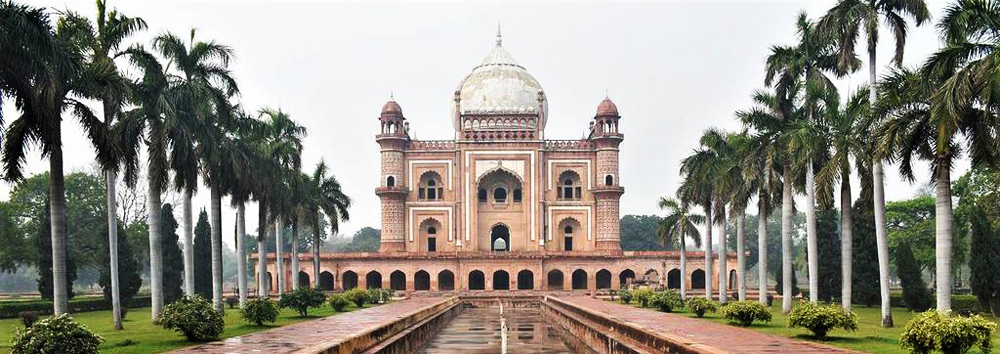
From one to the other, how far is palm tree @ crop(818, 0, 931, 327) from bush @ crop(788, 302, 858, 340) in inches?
190

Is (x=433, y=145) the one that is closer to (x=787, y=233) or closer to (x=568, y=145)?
(x=568, y=145)

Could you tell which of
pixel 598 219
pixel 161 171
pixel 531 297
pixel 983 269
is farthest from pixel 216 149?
pixel 598 219

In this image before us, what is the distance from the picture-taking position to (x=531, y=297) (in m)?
45.0

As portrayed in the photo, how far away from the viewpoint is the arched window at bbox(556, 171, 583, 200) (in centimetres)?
5619

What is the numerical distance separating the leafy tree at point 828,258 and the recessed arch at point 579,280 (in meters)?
17.3

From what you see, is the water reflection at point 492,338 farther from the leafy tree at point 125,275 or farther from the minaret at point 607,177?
the minaret at point 607,177

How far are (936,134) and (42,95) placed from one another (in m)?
14.5

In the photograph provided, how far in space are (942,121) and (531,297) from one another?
30.4m

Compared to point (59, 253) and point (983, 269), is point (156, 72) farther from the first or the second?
point (983, 269)

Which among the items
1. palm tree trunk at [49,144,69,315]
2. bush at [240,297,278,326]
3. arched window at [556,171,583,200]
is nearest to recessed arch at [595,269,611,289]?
arched window at [556,171,583,200]

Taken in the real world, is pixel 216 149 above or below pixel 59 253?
above

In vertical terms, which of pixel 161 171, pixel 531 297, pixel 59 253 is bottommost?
pixel 531 297

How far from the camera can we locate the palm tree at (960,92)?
49.7 feet

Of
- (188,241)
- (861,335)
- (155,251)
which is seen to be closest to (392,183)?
(188,241)
